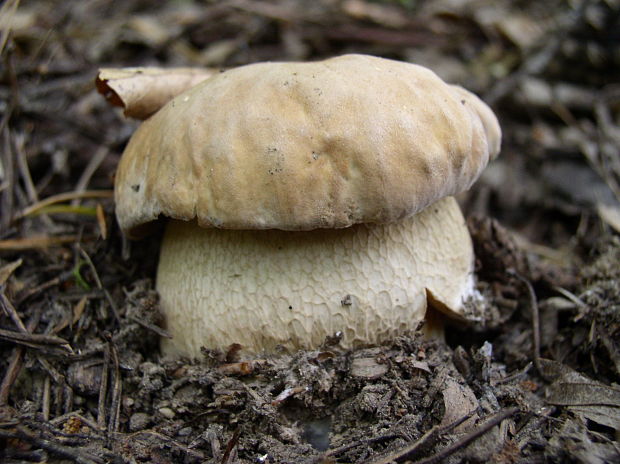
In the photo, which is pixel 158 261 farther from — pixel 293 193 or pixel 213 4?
pixel 213 4

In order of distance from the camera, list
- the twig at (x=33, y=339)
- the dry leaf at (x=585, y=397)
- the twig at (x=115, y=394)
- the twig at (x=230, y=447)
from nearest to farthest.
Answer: the twig at (x=230, y=447)
the dry leaf at (x=585, y=397)
the twig at (x=115, y=394)
the twig at (x=33, y=339)

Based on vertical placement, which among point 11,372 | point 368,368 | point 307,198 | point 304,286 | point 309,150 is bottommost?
point 11,372

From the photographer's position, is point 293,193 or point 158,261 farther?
point 158,261

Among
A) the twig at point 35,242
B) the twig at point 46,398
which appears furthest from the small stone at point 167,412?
the twig at point 35,242

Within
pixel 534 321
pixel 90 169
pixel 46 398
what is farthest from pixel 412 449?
pixel 90 169

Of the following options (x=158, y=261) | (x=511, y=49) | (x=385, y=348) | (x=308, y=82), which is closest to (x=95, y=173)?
(x=158, y=261)

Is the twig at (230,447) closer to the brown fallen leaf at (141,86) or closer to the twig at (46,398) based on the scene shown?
the twig at (46,398)

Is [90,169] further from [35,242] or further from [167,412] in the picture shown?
[167,412]
